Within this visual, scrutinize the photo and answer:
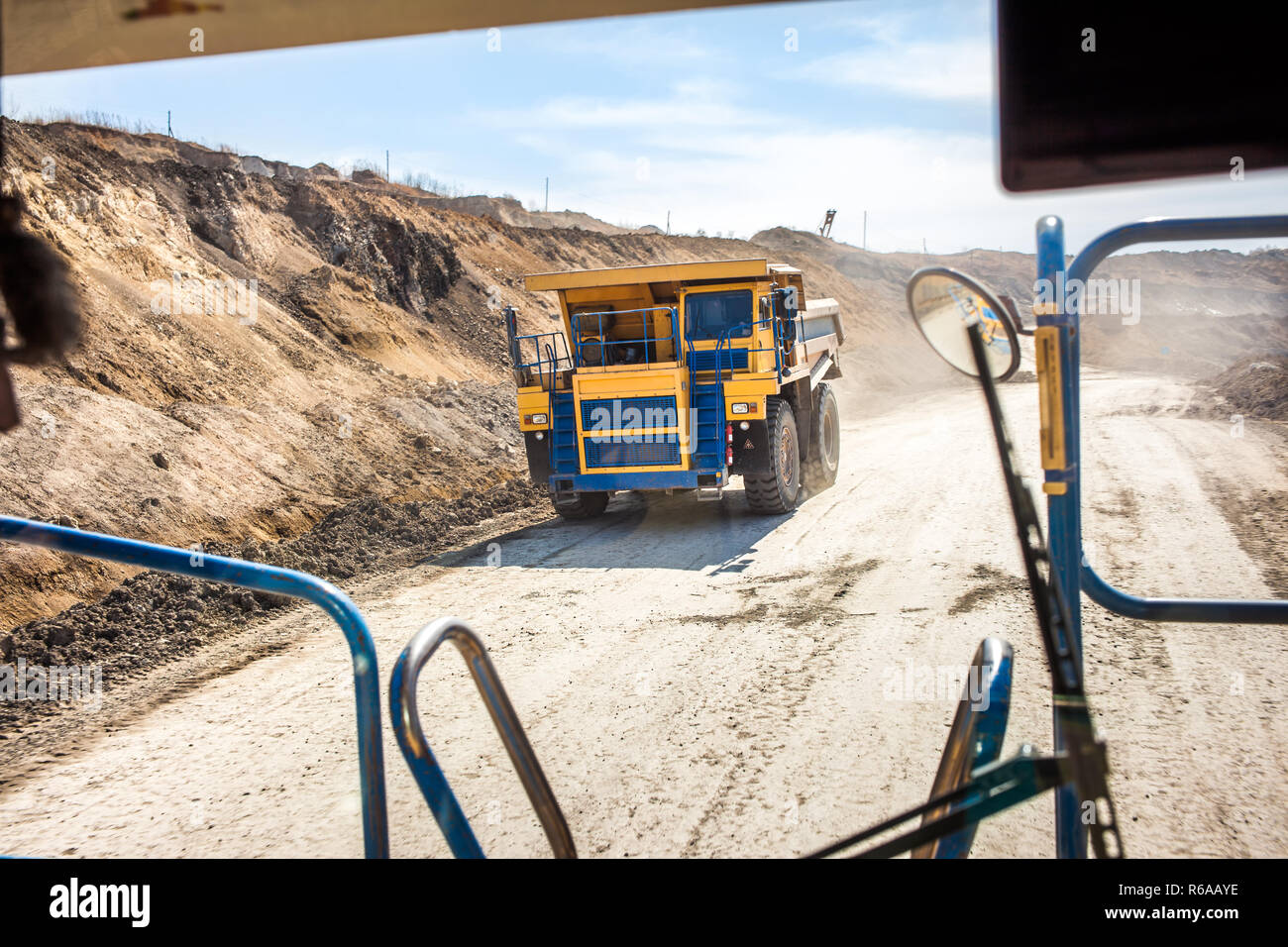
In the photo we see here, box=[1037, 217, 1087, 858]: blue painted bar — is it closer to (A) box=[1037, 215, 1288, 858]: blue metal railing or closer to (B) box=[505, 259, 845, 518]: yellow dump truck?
(A) box=[1037, 215, 1288, 858]: blue metal railing

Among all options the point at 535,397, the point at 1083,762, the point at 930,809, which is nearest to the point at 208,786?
the point at 930,809

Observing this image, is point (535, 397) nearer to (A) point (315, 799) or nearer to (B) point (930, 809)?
(A) point (315, 799)

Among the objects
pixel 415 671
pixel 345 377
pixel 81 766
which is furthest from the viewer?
pixel 345 377

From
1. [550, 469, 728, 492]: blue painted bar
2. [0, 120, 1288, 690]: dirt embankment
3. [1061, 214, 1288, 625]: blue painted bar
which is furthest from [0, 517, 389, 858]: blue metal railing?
[550, 469, 728, 492]: blue painted bar

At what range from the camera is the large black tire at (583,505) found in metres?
11.1

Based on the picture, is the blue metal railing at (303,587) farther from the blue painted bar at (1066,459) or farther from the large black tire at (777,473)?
the large black tire at (777,473)

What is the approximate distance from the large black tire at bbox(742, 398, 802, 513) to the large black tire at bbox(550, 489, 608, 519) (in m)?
1.74

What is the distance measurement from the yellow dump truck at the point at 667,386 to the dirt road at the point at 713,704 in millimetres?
1044

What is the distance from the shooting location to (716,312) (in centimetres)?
1108

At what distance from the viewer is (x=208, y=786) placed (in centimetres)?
454

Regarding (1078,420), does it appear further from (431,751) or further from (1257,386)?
(1257,386)

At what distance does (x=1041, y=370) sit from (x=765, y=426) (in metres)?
8.19

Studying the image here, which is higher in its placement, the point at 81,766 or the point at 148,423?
the point at 148,423

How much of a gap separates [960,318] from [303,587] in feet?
5.39
